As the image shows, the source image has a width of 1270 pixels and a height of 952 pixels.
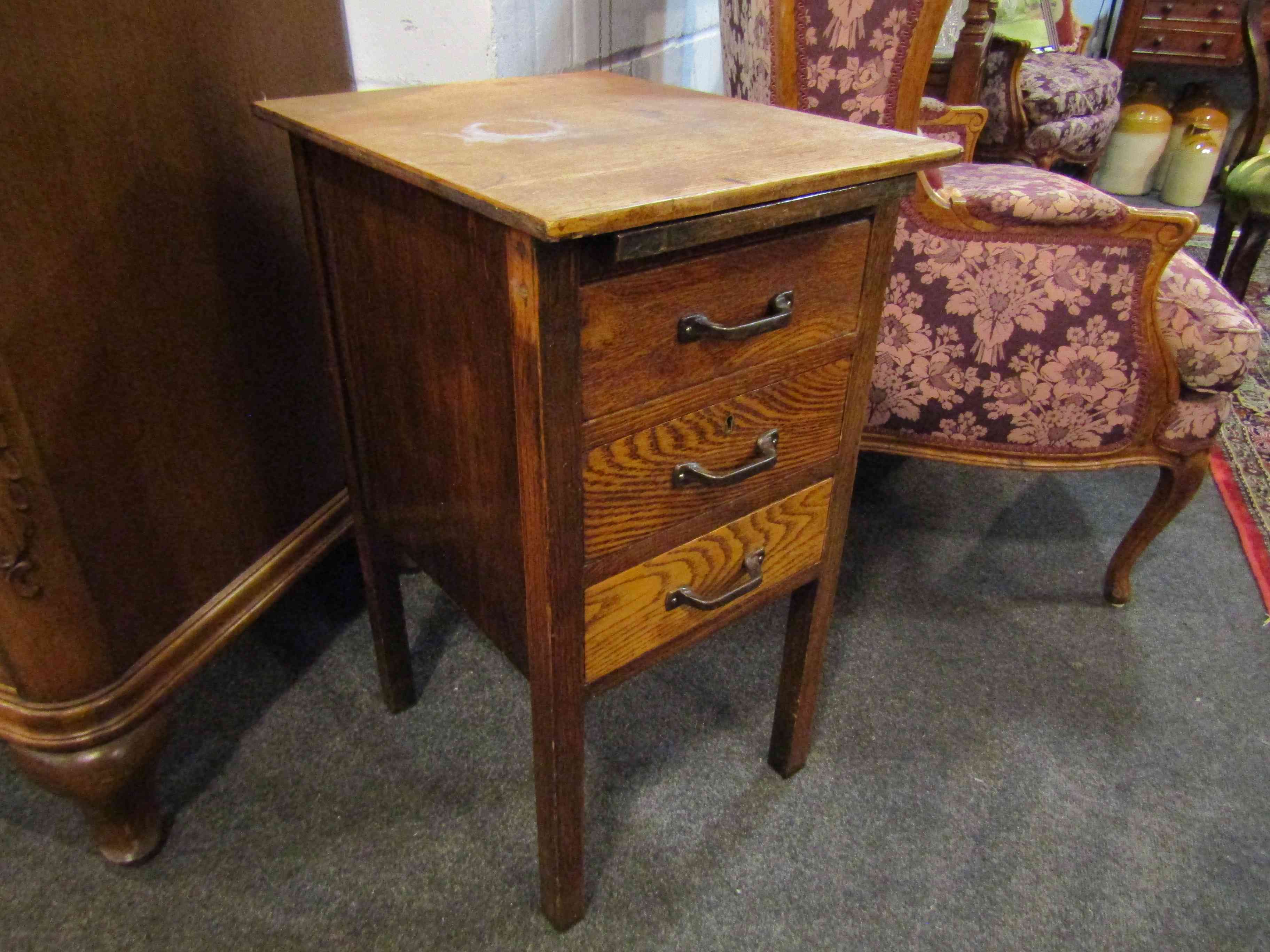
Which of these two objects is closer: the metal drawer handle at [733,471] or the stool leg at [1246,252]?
the metal drawer handle at [733,471]

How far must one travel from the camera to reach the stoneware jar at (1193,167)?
10.5ft

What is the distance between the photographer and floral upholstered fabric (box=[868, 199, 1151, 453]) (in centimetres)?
118

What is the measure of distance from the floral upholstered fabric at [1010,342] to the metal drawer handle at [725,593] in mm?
518

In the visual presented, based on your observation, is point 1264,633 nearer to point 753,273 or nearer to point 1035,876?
point 1035,876

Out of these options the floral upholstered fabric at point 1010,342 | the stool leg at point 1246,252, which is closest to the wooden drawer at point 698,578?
the floral upholstered fabric at point 1010,342

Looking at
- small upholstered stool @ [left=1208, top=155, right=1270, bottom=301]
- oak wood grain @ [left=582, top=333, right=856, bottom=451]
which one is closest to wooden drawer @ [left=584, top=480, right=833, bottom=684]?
oak wood grain @ [left=582, top=333, right=856, bottom=451]

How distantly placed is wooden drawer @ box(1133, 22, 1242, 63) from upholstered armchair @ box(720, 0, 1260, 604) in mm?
2316

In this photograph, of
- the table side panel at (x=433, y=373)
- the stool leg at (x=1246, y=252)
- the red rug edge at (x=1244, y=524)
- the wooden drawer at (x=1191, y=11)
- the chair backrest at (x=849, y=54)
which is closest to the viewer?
the table side panel at (x=433, y=373)

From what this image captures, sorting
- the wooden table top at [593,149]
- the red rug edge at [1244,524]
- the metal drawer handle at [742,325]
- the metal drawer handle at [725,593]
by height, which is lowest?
the red rug edge at [1244,524]

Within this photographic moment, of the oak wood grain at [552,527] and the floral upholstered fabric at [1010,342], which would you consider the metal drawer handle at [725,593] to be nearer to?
the oak wood grain at [552,527]

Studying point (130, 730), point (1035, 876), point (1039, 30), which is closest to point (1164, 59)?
point (1039, 30)

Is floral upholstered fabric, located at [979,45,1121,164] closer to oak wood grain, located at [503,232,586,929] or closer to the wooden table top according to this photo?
the wooden table top

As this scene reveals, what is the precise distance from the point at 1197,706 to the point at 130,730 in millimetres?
1350

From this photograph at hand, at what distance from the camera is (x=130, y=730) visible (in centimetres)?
92
